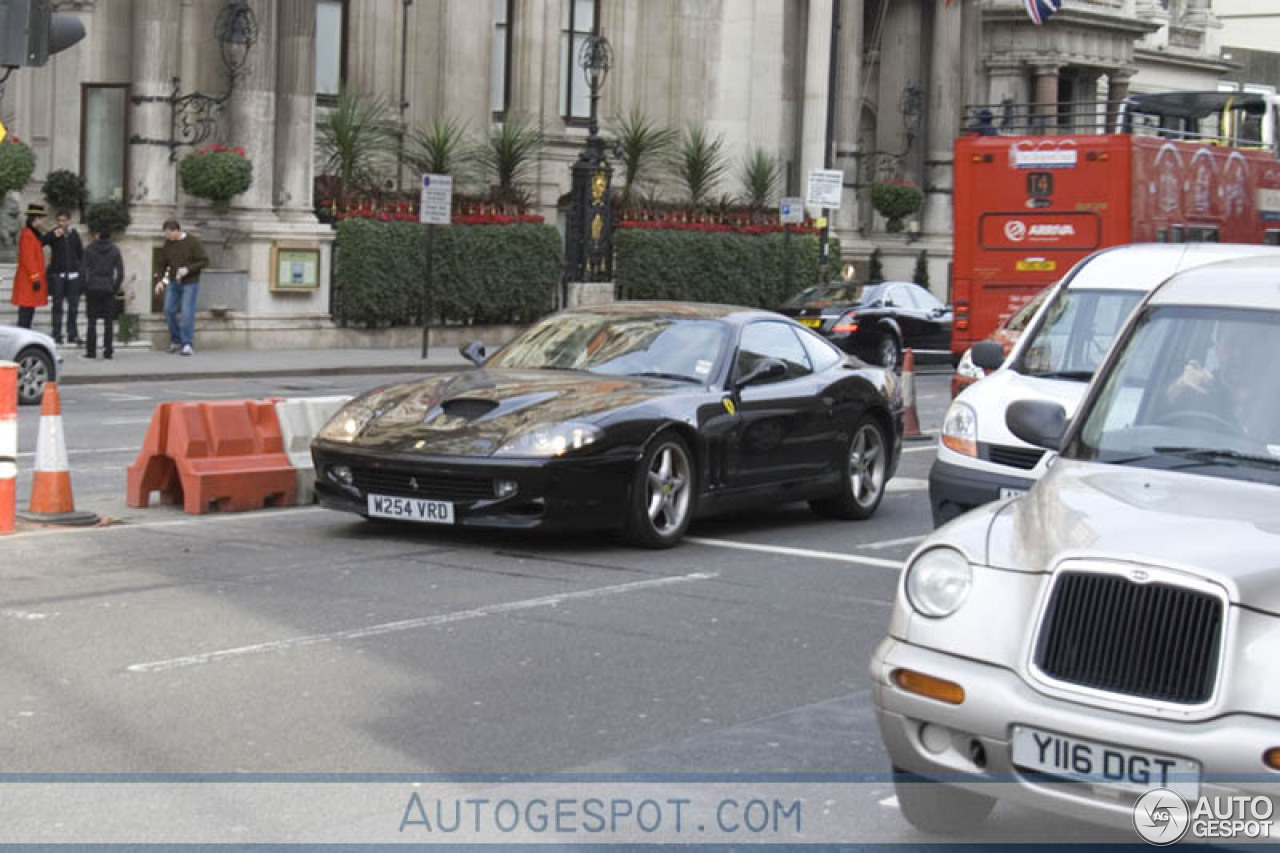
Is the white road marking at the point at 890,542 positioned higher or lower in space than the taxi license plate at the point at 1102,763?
lower

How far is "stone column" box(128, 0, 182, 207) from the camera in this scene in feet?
102

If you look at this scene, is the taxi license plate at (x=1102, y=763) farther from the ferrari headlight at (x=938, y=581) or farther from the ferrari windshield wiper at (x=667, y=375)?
the ferrari windshield wiper at (x=667, y=375)

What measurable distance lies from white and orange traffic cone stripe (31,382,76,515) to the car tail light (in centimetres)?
2049

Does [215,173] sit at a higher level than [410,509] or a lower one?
higher

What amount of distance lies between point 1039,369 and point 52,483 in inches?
236

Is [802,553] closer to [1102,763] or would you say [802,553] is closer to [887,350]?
[1102,763]

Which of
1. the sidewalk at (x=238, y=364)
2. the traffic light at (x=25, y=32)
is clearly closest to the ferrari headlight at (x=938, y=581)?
the traffic light at (x=25, y=32)

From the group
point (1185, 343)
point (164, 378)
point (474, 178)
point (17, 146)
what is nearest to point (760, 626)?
point (1185, 343)

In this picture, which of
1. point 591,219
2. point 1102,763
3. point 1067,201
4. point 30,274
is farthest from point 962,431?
point 591,219

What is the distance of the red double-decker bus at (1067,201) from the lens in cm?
2219

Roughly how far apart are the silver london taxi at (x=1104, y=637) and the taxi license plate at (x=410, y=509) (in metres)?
5.26

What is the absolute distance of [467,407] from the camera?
1142 cm

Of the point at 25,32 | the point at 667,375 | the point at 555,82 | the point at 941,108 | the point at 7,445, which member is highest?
the point at 941,108

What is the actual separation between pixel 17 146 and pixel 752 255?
1654 centimetres
